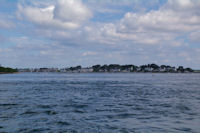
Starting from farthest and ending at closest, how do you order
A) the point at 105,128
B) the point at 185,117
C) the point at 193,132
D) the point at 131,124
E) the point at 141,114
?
the point at 141,114 → the point at 185,117 → the point at 131,124 → the point at 105,128 → the point at 193,132

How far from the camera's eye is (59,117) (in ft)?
59.5

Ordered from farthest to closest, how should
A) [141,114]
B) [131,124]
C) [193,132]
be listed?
[141,114], [131,124], [193,132]

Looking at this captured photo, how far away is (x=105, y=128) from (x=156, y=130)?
321cm

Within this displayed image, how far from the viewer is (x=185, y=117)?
58.6 ft

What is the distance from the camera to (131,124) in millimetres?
15562

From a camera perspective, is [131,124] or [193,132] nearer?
[193,132]

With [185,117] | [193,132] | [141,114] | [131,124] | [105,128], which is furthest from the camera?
[141,114]

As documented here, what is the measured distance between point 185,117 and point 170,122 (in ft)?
8.20

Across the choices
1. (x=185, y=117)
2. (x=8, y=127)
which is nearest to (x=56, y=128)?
(x=8, y=127)

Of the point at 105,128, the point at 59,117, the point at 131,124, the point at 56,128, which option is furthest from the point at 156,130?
the point at 59,117

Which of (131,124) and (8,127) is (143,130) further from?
(8,127)

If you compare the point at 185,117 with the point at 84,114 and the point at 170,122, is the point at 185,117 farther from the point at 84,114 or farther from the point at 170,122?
the point at 84,114

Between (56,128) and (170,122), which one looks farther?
(170,122)

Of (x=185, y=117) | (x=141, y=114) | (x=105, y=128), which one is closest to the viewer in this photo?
(x=105, y=128)
